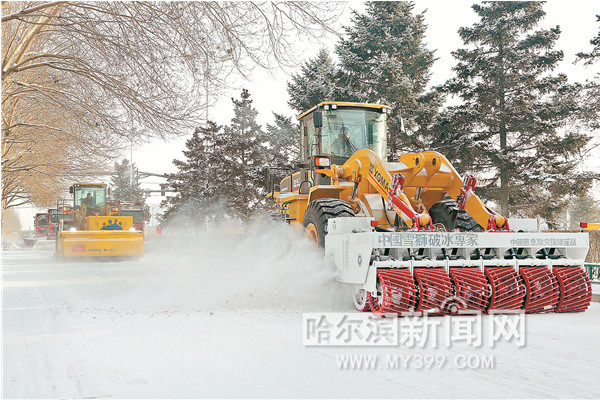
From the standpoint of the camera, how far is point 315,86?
88.6 feet

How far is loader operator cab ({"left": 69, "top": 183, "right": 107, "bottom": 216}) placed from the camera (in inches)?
942

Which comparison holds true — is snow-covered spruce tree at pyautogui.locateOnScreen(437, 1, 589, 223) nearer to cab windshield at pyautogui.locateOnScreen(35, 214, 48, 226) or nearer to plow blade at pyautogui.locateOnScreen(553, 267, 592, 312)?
plow blade at pyautogui.locateOnScreen(553, 267, 592, 312)

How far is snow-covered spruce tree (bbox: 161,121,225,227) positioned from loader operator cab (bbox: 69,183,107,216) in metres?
10.1

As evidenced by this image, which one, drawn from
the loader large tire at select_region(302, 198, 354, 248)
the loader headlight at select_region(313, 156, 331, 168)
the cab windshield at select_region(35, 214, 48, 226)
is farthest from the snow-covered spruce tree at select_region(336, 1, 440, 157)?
the cab windshield at select_region(35, 214, 48, 226)

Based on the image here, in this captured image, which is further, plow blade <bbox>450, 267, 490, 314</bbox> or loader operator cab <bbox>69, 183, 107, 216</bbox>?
loader operator cab <bbox>69, 183, 107, 216</bbox>

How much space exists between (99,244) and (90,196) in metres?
5.24

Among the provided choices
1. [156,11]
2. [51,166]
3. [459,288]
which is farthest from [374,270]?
[51,166]

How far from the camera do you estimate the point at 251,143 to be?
114ft

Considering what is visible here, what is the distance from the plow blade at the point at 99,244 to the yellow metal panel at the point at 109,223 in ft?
3.02

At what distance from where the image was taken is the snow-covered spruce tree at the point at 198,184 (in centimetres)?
3466

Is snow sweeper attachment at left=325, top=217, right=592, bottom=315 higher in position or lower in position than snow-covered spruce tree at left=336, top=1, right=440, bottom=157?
lower

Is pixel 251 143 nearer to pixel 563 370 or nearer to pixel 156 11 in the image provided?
pixel 156 11

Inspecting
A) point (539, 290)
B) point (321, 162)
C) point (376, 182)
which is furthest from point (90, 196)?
point (539, 290)

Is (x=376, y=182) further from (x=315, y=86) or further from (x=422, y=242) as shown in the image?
(x=315, y=86)
